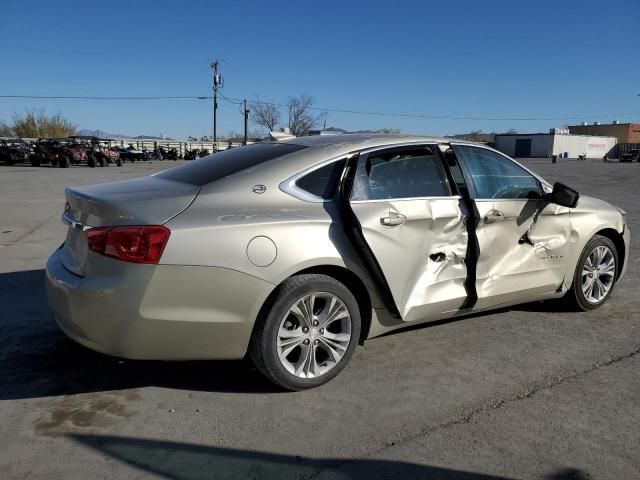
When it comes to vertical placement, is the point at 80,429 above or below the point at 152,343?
below

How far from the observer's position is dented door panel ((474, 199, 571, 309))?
413cm

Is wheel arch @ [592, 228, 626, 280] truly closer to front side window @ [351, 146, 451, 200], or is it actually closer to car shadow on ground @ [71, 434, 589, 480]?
front side window @ [351, 146, 451, 200]

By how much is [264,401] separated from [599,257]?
340 cm

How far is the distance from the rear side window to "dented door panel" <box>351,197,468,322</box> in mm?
184

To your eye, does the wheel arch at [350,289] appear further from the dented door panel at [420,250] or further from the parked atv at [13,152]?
the parked atv at [13,152]

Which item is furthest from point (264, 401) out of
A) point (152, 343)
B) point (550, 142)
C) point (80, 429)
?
point (550, 142)

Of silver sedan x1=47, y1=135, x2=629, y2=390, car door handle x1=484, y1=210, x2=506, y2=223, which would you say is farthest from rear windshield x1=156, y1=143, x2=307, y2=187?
car door handle x1=484, y1=210, x2=506, y2=223

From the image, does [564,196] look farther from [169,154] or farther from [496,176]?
[169,154]

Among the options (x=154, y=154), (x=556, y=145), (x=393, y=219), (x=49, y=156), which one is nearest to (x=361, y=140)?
(x=393, y=219)

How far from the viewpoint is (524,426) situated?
3021mm

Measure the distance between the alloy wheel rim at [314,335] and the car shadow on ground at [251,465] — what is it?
2.37ft

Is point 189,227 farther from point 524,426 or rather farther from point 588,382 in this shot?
point 588,382

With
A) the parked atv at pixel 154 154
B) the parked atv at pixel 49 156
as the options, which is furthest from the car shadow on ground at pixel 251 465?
the parked atv at pixel 154 154

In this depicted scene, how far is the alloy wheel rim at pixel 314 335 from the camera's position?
3.34 metres
